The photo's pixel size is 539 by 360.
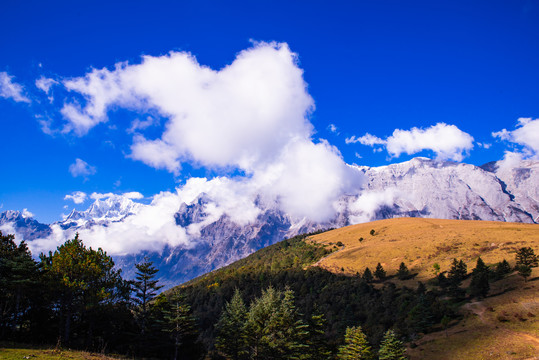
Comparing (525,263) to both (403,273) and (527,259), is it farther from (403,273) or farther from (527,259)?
(403,273)

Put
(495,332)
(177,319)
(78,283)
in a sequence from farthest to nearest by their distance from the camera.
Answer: (495,332) < (177,319) < (78,283)

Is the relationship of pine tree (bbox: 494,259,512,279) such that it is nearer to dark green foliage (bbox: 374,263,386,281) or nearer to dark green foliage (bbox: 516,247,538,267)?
dark green foliage (bbox: 516,247,538,267)

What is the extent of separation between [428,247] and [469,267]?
27310 mm

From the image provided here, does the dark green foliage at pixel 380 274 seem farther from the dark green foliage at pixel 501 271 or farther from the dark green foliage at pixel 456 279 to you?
the dark green foliage at pixel 501 271

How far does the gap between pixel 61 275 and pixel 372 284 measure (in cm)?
8612

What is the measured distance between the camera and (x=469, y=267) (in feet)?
262

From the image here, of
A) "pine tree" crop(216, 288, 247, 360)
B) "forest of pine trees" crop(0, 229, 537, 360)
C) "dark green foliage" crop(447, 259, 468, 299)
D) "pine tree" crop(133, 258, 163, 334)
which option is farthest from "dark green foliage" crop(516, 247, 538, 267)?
"pine tree" crop(133, 258, 163, 334)

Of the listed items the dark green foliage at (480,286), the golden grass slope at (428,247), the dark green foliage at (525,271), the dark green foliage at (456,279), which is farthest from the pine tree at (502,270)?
the dark green foliage at (456,279)

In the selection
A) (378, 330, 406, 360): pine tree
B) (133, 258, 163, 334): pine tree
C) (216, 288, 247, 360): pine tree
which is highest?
(133, 258, 163, 334): pine tree

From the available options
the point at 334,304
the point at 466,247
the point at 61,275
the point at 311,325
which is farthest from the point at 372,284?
the point at 61,275

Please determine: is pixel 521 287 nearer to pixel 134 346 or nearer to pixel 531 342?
pixel 531 342

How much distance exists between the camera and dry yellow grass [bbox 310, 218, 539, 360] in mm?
41594

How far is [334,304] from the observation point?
91.8 m

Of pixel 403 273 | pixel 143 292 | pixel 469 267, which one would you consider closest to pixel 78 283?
pixel 143 292
